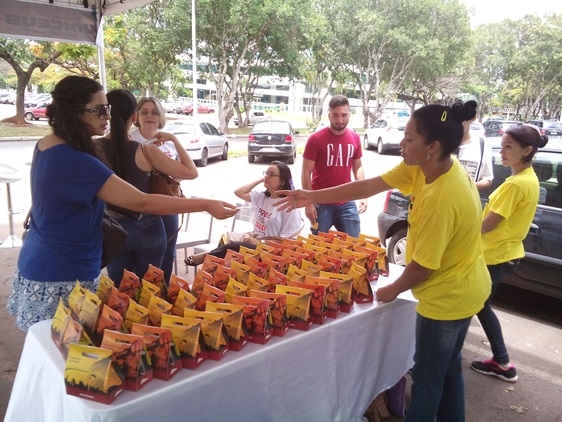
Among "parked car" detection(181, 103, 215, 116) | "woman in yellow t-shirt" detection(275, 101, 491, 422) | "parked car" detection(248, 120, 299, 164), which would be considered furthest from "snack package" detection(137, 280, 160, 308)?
"parked car" detection(181, 103, 215, 116)

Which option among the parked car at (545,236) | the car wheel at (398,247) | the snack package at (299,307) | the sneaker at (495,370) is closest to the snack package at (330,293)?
the snack package at (299,307)

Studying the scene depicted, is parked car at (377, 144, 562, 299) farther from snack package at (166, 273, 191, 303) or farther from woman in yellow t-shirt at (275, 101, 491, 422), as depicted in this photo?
snack package at (166, 273, 191, 303)

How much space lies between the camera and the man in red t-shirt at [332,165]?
3.49 metres

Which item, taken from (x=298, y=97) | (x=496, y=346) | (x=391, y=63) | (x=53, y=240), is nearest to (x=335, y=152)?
(x=496, y=346)

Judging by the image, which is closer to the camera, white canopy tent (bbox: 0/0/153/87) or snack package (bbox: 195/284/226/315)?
snack package (bbox: 195/284/226/315)

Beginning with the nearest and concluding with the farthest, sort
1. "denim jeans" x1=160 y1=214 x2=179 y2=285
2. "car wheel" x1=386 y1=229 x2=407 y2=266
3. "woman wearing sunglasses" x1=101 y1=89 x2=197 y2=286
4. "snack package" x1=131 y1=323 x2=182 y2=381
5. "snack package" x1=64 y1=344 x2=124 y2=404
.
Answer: "snack package" x1=64 y1=344 x2=124 y2=404, "snack package" x1=131 y1=323 x2=182 y2=381, "woman wearing sunglasses" x1=101 y1=89 x2=197 y2=286, "denim jeans" x1=160 y1=214 x2=179 y2=285, "car wheel" x1=386 y1=229 x2=407 y2=266

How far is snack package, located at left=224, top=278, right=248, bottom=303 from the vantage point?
5.75 feet

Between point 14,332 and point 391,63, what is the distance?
2575 centimetres

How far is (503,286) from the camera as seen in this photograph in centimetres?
468

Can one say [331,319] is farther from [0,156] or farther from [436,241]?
[0,156]

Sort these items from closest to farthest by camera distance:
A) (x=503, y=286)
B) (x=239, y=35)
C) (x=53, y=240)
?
(x=53, y=240)
(x=503, y=286)
(x=239, y=35)

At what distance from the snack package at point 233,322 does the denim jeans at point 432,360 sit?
0.78m

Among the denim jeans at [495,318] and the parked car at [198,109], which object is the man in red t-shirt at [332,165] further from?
the parked car at [198,109]

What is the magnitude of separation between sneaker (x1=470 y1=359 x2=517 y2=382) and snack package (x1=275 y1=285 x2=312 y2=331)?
194 cm
